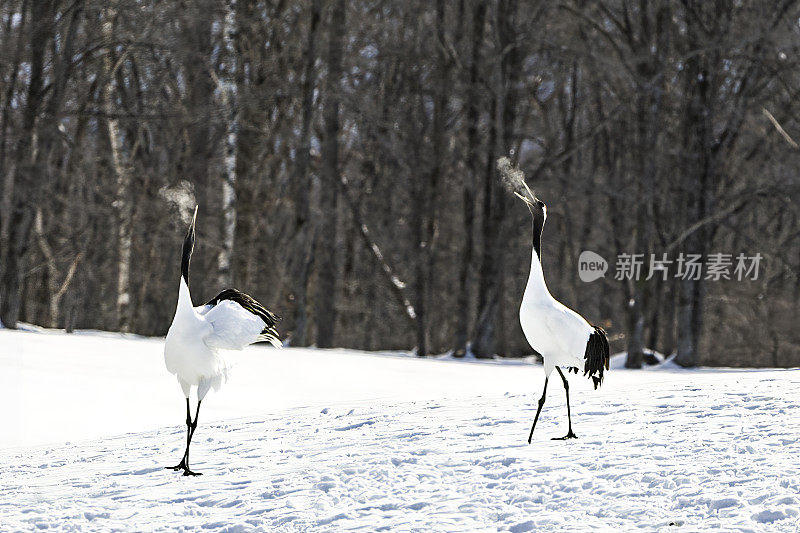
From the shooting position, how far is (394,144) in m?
24.3

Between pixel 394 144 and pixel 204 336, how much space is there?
17940mm

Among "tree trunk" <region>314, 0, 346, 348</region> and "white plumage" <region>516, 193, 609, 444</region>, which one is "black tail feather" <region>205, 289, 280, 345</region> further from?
"tree trunk" <region>314, 0, 346, 348</region>

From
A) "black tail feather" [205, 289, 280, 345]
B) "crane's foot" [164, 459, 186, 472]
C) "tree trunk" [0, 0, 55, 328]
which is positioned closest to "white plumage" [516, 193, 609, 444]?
"black tail feather" [205, 289, 280, 345]

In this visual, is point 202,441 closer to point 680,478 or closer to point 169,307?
point 680,478

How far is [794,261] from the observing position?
2444 centimetres

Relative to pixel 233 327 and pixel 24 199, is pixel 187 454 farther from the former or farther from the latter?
pixel 24 199

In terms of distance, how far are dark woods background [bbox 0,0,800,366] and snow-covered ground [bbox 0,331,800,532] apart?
19.7 ft

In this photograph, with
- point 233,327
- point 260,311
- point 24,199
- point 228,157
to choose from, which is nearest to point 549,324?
point 260,311

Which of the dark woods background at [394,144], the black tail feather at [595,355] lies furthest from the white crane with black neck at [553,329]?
the dark woods background at [394,144]

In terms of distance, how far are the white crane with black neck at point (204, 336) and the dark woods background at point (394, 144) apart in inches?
317

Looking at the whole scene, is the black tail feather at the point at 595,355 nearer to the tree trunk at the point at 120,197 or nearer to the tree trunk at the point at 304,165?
the tree trunk at the point at 304,165

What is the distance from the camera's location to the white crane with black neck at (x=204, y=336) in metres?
6.67

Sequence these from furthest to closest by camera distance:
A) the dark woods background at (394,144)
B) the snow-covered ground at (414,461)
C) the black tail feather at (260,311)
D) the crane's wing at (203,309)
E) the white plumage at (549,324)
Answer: the dark woods background at (394,144)
the crane's wing at (203,309)
the black tail feather at (260,311)
the white plumage at (549,324)
the snow-covered ground at (414,461)

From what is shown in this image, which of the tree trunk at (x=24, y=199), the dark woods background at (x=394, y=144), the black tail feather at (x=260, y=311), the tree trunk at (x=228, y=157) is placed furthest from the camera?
the dark woods background at (x=394, y=144)
